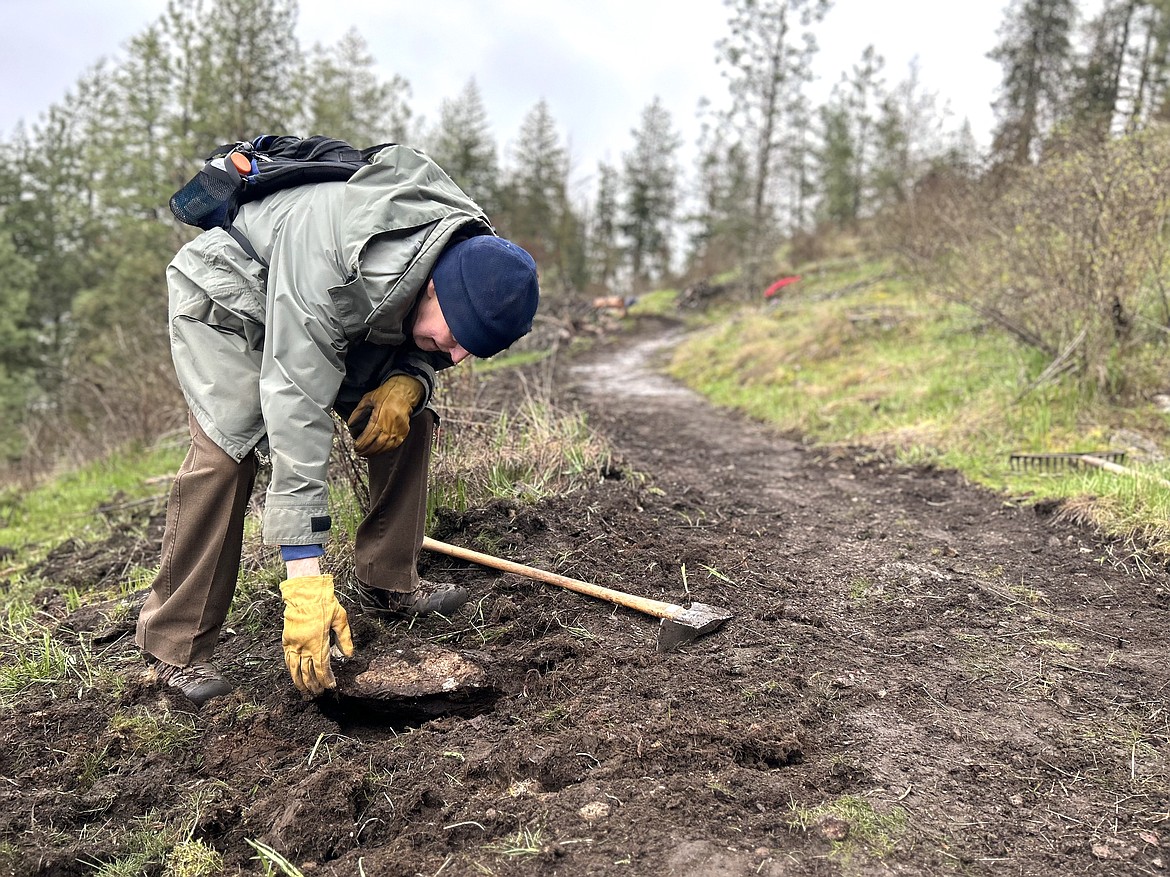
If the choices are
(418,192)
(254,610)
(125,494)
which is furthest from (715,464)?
(125,494)

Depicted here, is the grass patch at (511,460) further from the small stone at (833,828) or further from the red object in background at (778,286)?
the red object in background at (778,286)

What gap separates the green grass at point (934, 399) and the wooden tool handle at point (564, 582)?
231 cm

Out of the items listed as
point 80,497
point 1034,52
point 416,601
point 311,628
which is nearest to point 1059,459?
point 416,601

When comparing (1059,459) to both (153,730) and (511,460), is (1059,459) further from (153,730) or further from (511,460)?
(153,730)

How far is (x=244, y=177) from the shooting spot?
2221 millimetres

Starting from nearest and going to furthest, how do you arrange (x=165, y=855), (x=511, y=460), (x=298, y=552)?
1. (x=165, y=855)
2. (x=298, y=552)
3. (x=511, y=460)

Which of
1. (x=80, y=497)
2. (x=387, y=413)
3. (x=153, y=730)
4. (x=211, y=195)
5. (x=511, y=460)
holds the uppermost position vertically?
(x=211, y=195)

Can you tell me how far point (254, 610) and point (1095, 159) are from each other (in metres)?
5.98

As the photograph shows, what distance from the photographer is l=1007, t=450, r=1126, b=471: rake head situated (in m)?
4.37

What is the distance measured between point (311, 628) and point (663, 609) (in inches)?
44.8

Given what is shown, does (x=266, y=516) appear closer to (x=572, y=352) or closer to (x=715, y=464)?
(x=715, y=464)

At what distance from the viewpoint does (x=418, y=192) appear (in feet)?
6.97

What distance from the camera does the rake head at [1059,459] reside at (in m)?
4.37

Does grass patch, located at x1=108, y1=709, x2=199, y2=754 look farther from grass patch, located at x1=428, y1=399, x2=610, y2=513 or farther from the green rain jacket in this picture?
grass patch, located at x1=428, y1=399, x2=610, y2=513
